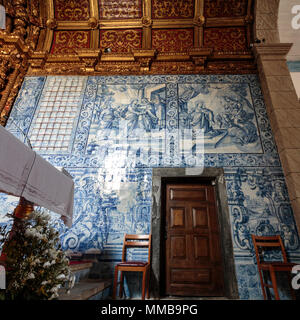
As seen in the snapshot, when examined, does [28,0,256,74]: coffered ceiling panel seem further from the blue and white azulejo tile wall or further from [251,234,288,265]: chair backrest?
[251,234,288,265]: chair backrest

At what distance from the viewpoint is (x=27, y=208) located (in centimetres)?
216

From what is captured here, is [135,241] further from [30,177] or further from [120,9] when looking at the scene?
[120,9]

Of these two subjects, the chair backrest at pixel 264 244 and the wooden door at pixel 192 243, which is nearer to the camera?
the chair backrest at pixel 264 244

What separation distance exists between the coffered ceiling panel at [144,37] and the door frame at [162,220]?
2679 millimetres

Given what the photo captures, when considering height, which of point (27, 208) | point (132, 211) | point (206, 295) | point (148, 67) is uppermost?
point (148, 67)

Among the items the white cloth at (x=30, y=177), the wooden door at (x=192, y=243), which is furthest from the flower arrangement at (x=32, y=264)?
the wooden door at (x=192, y=243)

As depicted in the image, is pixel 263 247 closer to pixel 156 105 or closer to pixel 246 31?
pixel 156 105

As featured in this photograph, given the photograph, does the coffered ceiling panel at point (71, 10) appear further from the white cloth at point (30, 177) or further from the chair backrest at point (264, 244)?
the chair backrest at point (264, 244)

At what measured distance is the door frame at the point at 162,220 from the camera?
3506 mm

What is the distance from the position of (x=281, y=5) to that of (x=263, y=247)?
5.73 m

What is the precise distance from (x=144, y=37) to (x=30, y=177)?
5089mm

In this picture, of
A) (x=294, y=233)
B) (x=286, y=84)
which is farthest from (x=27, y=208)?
(x=286, y=84)

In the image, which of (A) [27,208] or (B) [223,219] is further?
(B) [223,219]

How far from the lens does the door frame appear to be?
3.51 metres
